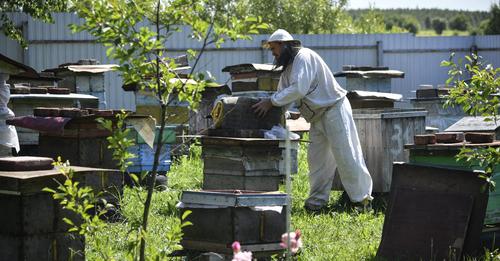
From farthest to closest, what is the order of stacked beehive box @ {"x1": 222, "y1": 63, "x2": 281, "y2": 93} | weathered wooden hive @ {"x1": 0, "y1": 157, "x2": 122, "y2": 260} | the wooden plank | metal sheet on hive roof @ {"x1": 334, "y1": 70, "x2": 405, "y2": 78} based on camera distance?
metal sheet on hive roof @ {"x1": 334, "y1": 70, "x2": 405, "y2": 78} → stacked beehive box @ {"x1": 222, "y1": 63, "x2": 281, "y2": 93} → the wooden plank → weathered wooden hive @ {"x1": 0, "y1": 157, "x2": 122, "y2": 260}

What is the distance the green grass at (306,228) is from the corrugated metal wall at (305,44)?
7.11m

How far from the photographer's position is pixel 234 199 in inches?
185

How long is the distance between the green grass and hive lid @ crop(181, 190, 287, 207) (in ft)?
1.02

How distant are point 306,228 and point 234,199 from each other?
1837mm

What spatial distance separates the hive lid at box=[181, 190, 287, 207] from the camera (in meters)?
4.71

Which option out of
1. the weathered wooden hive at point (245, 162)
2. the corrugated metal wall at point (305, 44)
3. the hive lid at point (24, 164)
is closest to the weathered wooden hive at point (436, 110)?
the corrugated metal wall at point (305, 44)

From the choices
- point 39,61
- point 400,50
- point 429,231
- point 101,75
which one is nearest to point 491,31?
point 400,50

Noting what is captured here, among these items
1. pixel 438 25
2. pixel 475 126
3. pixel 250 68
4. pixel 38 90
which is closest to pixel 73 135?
pixel 38 90

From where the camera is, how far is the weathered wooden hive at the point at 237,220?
4.73m

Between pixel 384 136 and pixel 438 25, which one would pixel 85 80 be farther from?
pixel 438 25

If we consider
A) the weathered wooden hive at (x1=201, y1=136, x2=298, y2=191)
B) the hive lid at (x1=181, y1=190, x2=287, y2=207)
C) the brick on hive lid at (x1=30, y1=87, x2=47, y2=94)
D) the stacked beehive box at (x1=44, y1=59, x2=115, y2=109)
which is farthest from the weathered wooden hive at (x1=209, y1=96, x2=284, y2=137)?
the stacked beehive box at (x1=44, y1=59, x2=115, y2=109)

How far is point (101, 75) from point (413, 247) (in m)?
6.38

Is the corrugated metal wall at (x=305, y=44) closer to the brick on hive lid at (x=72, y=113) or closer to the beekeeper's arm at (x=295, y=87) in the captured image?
the beekeeper's arm at (x=295, y=87)

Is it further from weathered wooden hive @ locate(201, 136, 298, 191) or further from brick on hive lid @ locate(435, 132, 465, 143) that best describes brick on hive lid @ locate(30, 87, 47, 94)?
brick on hive lid @ locate(435, 132, 465, 143)
